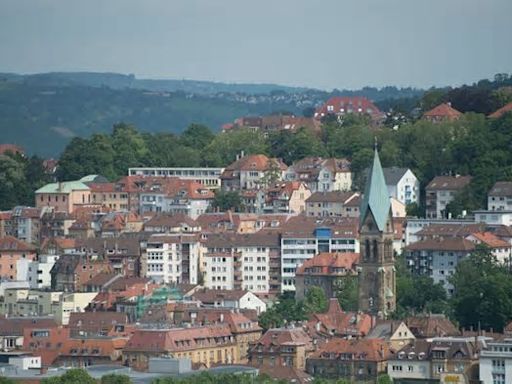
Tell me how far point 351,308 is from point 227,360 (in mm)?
7700

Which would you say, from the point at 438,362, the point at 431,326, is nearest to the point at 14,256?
the point at 431,326

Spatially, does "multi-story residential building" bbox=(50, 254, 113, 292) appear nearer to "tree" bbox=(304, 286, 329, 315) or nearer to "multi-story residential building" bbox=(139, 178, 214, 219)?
"tree" bbox=(304, 286, 329, 315)

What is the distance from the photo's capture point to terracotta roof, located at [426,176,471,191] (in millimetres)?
111375

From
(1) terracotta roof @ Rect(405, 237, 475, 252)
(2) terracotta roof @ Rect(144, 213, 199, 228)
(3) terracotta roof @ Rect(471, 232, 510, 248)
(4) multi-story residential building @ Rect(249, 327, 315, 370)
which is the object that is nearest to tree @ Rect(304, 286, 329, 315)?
(1) terracotta roof @ Rect(405, 237, 475, 252)

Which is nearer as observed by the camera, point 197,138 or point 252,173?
point 252,173

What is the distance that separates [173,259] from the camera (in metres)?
106

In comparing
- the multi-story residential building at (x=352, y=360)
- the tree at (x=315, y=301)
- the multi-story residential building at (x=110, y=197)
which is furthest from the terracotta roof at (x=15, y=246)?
the multi-story residential building at (x=352, y=360)

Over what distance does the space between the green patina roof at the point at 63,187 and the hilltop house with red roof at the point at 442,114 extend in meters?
15.4

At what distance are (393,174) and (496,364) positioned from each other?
34650 millimetres

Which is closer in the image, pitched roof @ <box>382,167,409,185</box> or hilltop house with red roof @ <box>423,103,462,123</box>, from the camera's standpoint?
pitched roof @ <box>382,167,409,185</box>

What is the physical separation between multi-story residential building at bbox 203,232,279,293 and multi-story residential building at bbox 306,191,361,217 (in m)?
6.81

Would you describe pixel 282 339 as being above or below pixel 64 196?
below

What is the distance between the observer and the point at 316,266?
100 m

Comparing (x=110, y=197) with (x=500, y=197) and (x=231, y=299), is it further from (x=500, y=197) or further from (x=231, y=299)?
(x=231, y=299)
